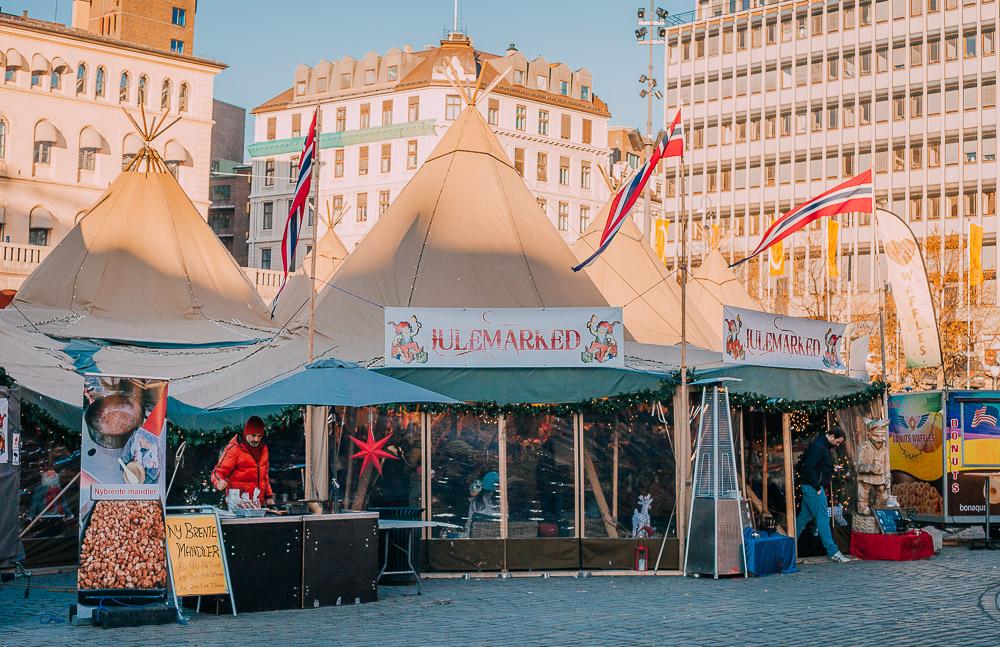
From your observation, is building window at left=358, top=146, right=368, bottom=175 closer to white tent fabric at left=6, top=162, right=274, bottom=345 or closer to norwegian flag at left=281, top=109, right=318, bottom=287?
white tent fabric at left=6, top=162, right=274, bottom=345

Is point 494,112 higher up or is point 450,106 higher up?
point 450,106

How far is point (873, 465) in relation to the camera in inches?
886

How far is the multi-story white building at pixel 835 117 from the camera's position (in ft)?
245

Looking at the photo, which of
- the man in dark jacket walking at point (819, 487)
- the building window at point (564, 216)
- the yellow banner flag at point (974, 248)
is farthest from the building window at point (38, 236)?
the man in dark jacket walking at point (819, 487)

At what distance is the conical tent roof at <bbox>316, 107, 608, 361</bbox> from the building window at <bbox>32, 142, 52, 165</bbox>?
4818cm

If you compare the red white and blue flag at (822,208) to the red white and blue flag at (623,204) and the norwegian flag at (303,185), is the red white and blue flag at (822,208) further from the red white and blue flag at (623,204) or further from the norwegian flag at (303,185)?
the norwegian flag at (303,185)

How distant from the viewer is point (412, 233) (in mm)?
24844

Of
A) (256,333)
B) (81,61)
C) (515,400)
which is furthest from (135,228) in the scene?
(81,61)

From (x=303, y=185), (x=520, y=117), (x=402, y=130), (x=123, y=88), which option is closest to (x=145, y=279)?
(x=303, y=185)

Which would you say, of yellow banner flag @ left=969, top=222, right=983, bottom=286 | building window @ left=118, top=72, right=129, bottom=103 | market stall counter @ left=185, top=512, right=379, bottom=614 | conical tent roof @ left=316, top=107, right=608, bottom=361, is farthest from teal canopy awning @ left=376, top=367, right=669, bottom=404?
building window @ left=118, top=72, right=129, bottom=103

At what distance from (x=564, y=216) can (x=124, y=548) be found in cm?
8033

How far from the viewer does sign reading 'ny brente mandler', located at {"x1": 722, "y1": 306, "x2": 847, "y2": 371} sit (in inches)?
810

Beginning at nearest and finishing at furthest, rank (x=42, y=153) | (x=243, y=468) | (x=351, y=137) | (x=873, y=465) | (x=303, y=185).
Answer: (x=243, y=468)
(x=303, y=185)
(x=873, y=465)
(x=42, y=153)
(x=351, y=137)

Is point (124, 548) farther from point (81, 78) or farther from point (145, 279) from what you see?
point (81, 78)
